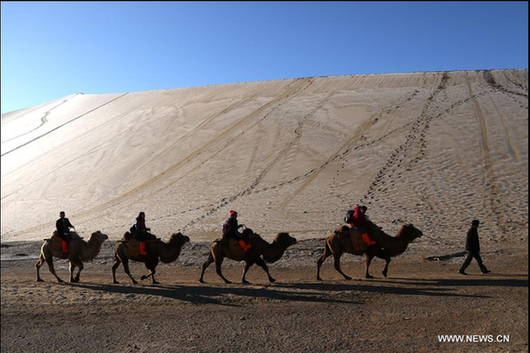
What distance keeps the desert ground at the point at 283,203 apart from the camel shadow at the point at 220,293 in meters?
0.08

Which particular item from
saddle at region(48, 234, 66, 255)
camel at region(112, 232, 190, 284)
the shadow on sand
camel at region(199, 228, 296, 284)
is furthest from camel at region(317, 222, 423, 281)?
saddle at region(48, 234, 66, 255)

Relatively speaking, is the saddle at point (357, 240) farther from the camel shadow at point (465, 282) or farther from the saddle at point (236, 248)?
the saddle at point (236, 248)

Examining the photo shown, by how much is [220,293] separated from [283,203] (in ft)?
43.7

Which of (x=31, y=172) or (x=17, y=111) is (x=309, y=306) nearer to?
(x=31, y=172)

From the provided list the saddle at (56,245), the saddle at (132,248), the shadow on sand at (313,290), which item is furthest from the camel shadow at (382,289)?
the saddle at (56,245)

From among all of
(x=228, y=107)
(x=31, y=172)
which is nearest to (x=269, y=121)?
(x=228, y=107)

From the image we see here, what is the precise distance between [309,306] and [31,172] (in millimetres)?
35904

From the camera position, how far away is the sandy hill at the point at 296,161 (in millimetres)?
22156

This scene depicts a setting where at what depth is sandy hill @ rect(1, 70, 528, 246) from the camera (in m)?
22.2

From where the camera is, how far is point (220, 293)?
38.5 feet

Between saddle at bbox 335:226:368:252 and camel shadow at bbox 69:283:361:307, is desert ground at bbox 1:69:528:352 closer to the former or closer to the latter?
camel shadow at bbox 69:283:361:307

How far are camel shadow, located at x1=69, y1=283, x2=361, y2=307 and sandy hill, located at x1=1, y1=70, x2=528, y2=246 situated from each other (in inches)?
307

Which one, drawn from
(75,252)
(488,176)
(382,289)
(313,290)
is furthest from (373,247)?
(488,176)

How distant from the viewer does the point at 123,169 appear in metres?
35.1
